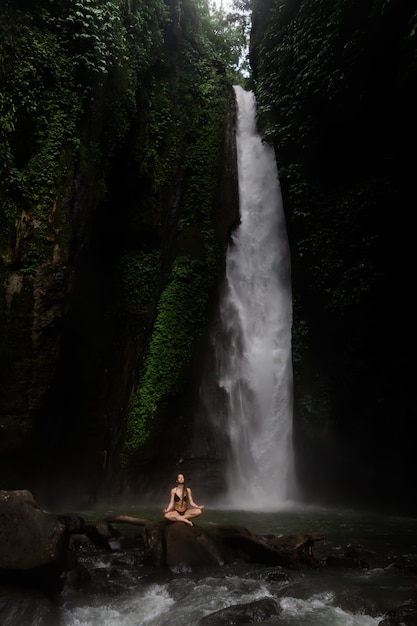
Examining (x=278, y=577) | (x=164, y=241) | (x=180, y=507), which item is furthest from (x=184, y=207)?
(x=278, y=577)

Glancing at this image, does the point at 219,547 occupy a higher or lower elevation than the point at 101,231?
lower

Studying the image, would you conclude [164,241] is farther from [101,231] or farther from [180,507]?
[180,507]

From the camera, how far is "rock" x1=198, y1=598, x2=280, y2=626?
4.27 metres

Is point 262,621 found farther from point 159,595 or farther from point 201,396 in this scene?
point 201,396

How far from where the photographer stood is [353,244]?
1193 centimetres

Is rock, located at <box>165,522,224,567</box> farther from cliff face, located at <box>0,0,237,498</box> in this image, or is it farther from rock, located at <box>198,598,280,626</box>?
cliff face, located at <box>0,0,237,498</box>

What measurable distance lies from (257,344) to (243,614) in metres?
9.54

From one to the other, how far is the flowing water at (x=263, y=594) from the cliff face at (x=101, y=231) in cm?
441

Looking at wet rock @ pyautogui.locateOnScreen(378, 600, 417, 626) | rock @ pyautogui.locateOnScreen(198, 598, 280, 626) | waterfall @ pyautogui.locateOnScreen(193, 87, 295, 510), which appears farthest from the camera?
waterfall @ pyautogui.locateOnScreen(193, 87, 295, 510)

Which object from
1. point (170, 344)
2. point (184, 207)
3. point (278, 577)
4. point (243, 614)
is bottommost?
point (243, 614)

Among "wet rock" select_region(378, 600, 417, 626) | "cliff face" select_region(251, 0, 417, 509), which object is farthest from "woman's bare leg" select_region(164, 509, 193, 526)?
"cliff face" select_region(251, 0, 417, 509)

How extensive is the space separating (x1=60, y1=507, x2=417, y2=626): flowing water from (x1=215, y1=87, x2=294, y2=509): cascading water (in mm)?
5082

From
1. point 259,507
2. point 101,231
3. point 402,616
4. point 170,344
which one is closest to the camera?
point 402,616

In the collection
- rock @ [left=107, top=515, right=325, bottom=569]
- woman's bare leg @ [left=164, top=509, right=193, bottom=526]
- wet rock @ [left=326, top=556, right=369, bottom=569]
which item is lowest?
wet rock @ [left=326, top=556, right=369, bottom=569]
